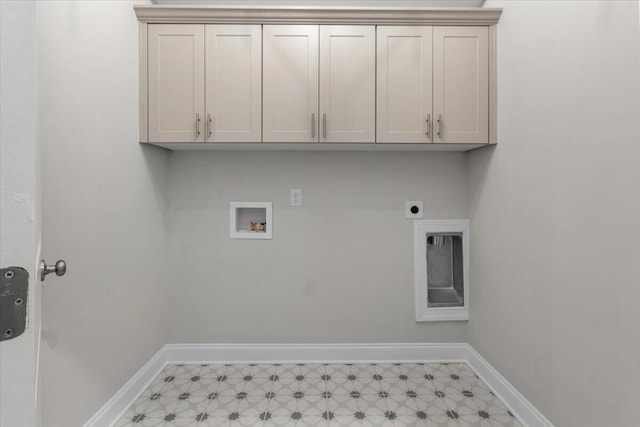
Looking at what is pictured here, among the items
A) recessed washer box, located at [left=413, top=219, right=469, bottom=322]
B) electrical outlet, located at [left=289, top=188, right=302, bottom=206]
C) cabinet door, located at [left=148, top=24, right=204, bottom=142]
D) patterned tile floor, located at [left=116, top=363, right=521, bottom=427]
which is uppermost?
cabinet door, located at [left=148, top=24, right=204, bottom=142]

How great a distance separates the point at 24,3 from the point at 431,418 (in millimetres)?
2280

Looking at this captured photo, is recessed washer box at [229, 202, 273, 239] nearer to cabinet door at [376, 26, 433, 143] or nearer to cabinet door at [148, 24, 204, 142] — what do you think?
cabinet door at [148, 24, 204, 142]

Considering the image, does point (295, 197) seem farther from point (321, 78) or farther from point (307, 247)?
point (321, 78)

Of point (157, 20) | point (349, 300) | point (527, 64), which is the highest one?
point (157, 20)

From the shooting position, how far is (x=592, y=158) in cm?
137

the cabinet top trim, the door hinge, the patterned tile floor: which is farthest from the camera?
the cabinet top trim

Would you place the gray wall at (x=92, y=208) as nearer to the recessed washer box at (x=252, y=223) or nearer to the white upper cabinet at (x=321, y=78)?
the white upper cabinet at (x=321, y=78)

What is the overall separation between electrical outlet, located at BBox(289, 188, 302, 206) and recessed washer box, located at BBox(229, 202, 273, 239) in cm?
16

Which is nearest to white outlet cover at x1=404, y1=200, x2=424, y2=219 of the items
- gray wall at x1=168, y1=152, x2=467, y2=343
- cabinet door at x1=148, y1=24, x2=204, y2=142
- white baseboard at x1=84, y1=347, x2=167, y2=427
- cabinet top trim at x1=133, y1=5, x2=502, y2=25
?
gray wall at x1=168, y1=152, x2=467, y2=343

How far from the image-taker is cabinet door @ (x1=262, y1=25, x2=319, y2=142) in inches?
81.9

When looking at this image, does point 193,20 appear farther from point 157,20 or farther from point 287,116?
point 287,116

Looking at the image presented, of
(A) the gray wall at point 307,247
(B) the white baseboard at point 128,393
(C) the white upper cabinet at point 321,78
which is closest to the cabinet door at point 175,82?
(C) the white upper cabinet at point 321,78

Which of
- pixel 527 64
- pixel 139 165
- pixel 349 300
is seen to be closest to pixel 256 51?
pixel 139 165

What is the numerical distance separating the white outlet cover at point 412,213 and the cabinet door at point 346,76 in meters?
0.70
